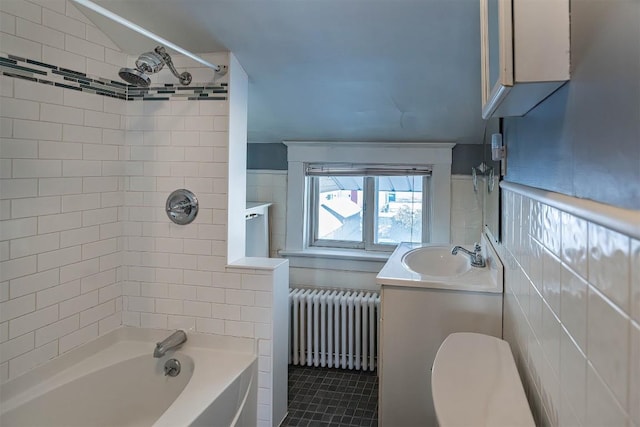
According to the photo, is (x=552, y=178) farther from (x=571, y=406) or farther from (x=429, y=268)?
(x=429, y=268)

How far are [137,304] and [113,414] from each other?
569mm

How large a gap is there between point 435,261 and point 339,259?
2.79ft

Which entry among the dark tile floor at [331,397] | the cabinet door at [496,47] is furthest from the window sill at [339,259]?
the cabinet door at [496,47]

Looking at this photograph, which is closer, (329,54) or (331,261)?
(329,54)

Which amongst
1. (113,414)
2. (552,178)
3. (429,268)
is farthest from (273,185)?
(552,178)

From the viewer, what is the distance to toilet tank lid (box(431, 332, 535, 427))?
40.1 inches

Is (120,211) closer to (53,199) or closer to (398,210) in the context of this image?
(53,199)

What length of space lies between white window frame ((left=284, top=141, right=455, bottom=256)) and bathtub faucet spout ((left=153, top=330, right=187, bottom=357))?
4.19 ft

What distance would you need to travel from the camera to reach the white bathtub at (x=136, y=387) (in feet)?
5.65

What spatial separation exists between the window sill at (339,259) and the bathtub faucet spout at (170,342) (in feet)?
4.15

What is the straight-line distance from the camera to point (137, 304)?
2.33 metres

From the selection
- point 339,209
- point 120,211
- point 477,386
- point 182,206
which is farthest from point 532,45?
point 339,209

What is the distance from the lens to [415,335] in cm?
193

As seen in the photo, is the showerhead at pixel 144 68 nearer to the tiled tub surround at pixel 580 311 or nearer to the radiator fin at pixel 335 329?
the tiled tub surround at pixel 580 311
